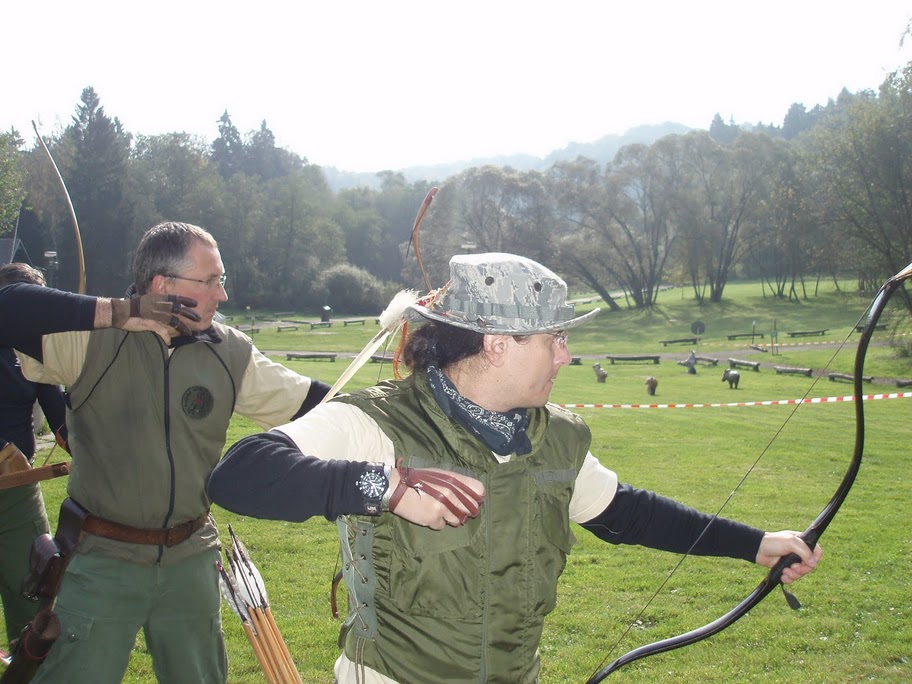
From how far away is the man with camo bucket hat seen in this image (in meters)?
2.18

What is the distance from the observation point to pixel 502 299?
2305 millimetres

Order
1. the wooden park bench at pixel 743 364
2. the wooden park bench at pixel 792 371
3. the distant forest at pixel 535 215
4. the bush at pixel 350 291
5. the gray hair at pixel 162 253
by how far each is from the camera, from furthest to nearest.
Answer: the bush at pixel 350 291 < the distant forest at pixel 535 215 < the wooden park bench at pixel 743 364 < the wooden park bench at pixel 792 371 < the gray hair at pixel 162 253

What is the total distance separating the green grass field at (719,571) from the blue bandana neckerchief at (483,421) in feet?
3.86

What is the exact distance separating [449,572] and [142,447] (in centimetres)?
145

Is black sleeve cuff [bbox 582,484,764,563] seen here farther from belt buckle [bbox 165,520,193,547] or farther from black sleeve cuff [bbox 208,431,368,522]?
belt buckle [bbox 165,520,193,547]

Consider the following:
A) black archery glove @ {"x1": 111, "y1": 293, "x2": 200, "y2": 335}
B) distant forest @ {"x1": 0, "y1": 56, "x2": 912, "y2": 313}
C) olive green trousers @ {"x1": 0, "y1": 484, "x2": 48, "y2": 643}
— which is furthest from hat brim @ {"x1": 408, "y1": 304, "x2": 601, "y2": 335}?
distant forest @ {"x1": 0, "y1": 56, "x2": 912, "y2": 313}

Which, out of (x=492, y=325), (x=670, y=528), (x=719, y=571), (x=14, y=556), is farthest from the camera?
(x=719, y=571)

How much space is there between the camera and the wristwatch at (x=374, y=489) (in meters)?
1.83

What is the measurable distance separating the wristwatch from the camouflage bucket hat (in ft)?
1.92

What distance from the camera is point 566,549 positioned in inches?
95.0

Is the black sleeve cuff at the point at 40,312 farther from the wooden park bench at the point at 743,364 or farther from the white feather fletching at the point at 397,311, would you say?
the wooden park bench at the point at 743,364

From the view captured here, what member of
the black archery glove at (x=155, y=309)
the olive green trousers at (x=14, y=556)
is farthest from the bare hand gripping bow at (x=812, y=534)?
the olive green trousers at (x=14, y=556)

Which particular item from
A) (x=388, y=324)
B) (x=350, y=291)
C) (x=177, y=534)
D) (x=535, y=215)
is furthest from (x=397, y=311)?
(x=350, y=291)

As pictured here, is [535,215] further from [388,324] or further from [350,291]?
[388,324]
